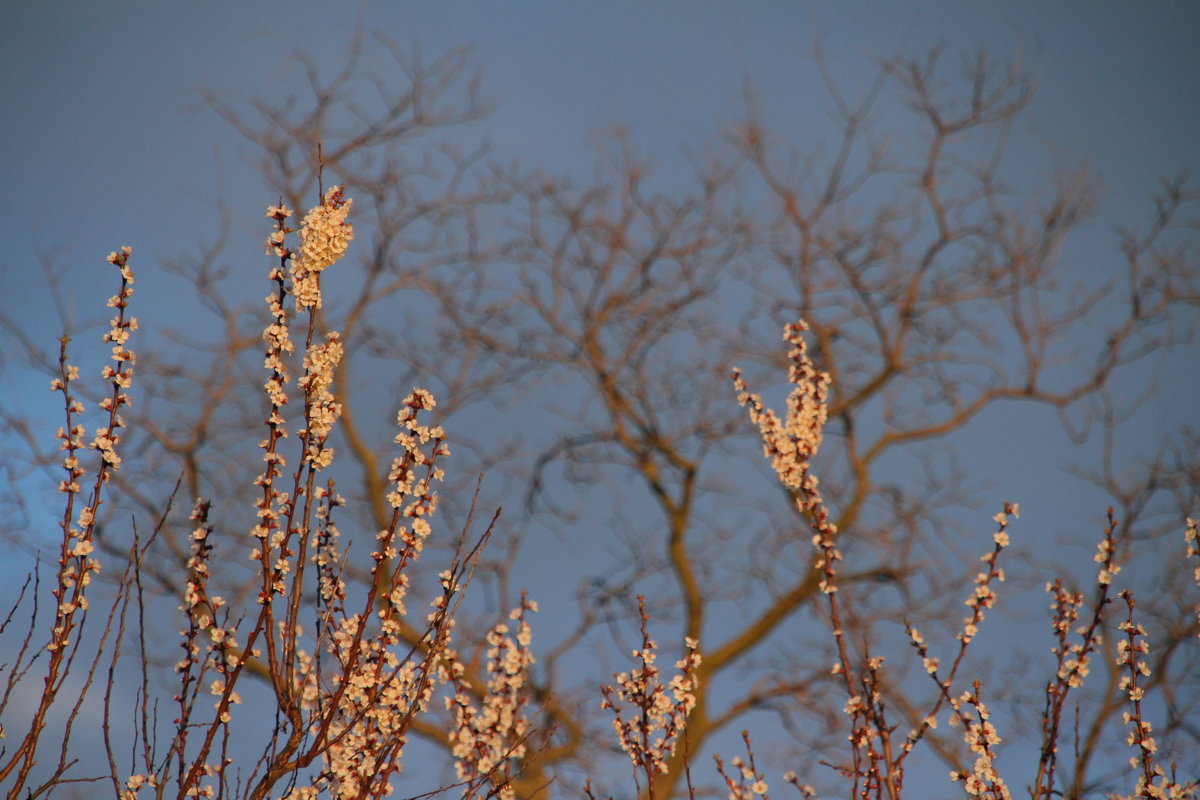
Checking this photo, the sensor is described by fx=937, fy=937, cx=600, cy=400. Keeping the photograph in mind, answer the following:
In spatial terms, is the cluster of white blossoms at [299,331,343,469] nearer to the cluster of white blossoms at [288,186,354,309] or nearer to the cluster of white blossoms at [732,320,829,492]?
the cluster of white blossoms at [288,186,354,309]

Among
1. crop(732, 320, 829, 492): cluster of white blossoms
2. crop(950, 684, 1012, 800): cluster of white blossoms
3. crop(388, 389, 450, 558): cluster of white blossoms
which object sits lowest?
crop(950, 684, 1012, 800): cluster of white blossoms

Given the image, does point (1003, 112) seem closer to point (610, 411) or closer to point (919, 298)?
point (919, 298)

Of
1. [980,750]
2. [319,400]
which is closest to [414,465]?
[319,400]

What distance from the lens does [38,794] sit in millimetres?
2027

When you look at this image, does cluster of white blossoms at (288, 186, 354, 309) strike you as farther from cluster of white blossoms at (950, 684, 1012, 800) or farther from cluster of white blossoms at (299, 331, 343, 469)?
cluster of white blossoms at (950, 684, 1012, 800)

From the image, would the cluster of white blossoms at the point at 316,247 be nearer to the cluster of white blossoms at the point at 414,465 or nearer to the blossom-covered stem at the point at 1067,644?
the cluster of white blossoms at the point at 414,465

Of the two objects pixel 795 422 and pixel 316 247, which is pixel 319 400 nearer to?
pixel 316 247

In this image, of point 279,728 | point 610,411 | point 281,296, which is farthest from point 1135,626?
point 610,411

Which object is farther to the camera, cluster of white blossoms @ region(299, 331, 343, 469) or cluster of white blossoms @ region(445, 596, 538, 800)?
cluster of white blossoms @ region(445, 596, 538, 800)

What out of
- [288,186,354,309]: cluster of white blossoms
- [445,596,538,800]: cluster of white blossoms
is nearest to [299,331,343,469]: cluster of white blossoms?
[288,186,354,309]: cluster of white blossoms

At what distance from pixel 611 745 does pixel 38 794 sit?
5151 mm

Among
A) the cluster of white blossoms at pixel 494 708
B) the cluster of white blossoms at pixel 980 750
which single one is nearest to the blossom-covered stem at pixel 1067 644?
the cluster of white blossoms at pixel 980 750

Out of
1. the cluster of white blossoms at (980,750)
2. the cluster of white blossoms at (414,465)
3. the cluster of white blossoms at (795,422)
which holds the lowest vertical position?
the cluster of white blossoms at (980,750)

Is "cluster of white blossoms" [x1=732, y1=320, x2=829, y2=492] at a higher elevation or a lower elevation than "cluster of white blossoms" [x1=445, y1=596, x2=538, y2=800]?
higher
